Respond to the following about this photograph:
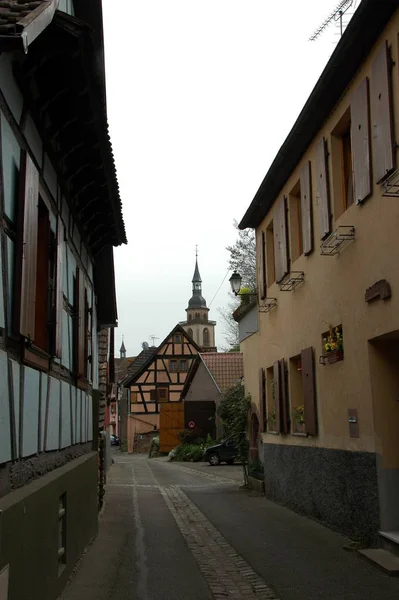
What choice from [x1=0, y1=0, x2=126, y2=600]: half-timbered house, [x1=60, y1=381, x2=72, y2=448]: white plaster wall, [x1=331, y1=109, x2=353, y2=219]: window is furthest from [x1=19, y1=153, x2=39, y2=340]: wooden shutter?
[x1=331, y1=109, x2=353, y2=219]: window

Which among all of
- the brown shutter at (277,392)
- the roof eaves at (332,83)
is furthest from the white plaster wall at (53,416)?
the brown shutter at (277,392)

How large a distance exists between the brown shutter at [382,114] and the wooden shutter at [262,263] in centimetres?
696

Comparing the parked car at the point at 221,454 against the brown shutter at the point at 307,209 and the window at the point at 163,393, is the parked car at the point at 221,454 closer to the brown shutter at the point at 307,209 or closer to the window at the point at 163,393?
the window at the point at 163,393

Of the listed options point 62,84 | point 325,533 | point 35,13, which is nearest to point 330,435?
point 325,533

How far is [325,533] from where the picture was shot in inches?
376

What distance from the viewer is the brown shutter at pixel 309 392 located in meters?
10.6

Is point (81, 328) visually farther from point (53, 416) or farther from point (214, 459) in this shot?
point (214, 459)

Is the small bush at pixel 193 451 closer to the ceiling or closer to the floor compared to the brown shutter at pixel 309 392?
closer to the floor

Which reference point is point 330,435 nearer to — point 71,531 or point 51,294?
point 71,531

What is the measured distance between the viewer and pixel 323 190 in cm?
980

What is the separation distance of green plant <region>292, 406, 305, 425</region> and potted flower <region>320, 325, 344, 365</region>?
224cm

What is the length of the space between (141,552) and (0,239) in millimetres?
5843

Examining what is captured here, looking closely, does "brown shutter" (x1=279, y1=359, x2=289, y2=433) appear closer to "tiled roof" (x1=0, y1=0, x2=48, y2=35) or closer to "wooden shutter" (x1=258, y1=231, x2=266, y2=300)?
"wooden shutter" (x1=258, y1=231, x2=266, y2=300)

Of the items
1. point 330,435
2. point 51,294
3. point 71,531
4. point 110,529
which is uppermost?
point 51,294
